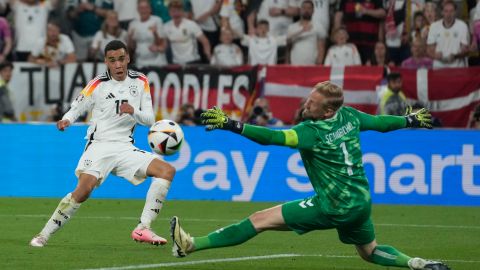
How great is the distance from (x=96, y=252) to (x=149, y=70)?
9989 millimetres

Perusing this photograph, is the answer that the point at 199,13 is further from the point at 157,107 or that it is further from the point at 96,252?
the point at 96,252

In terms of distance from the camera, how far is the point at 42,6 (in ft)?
71.3

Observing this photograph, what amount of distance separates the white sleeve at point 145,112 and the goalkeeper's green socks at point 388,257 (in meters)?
3.40

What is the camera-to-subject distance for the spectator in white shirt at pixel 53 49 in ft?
70.1

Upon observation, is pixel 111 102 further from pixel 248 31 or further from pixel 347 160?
pixel 248 31

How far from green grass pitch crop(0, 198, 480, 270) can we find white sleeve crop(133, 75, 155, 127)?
4.27ft

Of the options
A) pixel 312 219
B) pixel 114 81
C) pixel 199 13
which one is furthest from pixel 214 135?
pixel 312 219

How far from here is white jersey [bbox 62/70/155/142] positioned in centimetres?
1205

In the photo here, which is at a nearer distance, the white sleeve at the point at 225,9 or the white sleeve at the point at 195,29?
the white sleeve at the point at 195,29

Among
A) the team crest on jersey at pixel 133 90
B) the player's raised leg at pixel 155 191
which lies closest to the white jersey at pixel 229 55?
the team crest on jersey at pixel 133 90

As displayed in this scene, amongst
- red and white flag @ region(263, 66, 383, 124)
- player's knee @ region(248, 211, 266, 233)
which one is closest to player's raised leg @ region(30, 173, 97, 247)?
player's knee @ region(248, 211, 266, 233)

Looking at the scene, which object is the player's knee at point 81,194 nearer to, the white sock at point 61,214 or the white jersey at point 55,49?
the white sock at point 61,214

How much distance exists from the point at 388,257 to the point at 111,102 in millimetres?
4071

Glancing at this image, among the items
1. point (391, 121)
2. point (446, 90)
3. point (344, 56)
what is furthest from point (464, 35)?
point (391, 121)
